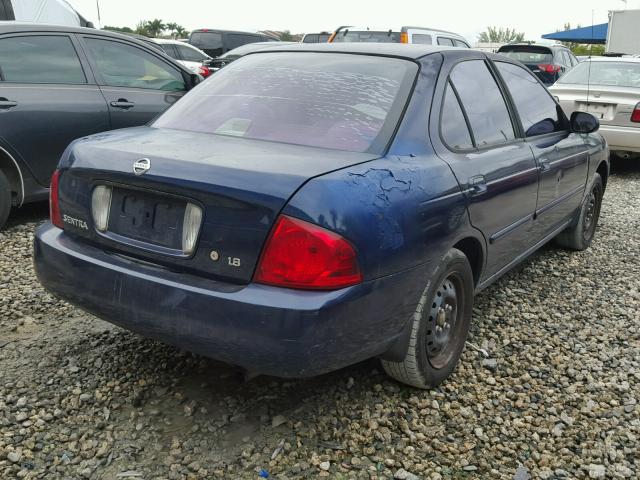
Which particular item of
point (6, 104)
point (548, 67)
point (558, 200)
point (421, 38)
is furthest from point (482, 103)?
point (548, 67)

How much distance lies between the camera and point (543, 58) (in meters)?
14.4

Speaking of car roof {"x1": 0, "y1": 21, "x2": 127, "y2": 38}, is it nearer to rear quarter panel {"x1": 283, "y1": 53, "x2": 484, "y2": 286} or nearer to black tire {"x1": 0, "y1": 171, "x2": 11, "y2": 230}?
black tire {"x1": 0, "y1": 171, "x2": 11, "y2": 230}

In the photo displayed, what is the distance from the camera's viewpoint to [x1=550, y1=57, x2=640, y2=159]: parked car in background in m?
7.93

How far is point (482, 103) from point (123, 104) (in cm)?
334

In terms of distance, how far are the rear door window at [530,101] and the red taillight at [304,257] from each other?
203 cm

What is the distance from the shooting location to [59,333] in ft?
11.0

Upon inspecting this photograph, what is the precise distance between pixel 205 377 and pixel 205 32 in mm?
18550

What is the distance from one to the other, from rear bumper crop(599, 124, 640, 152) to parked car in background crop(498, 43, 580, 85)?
6.08 metres

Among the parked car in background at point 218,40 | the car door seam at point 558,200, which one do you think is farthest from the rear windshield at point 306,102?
the parked car in background at point 218,40

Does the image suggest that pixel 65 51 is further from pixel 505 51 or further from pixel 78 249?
pixel 505 51

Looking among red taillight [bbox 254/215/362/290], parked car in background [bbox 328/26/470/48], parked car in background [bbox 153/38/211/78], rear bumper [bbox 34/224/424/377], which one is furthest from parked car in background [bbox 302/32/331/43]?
red taillight [bbox 254/215/362/290]

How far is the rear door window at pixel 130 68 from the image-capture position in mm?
5582

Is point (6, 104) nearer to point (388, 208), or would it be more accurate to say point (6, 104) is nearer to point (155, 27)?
point (388, 208)

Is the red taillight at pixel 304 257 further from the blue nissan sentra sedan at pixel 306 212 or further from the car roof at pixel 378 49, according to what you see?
the car roof at pixel 378 49
